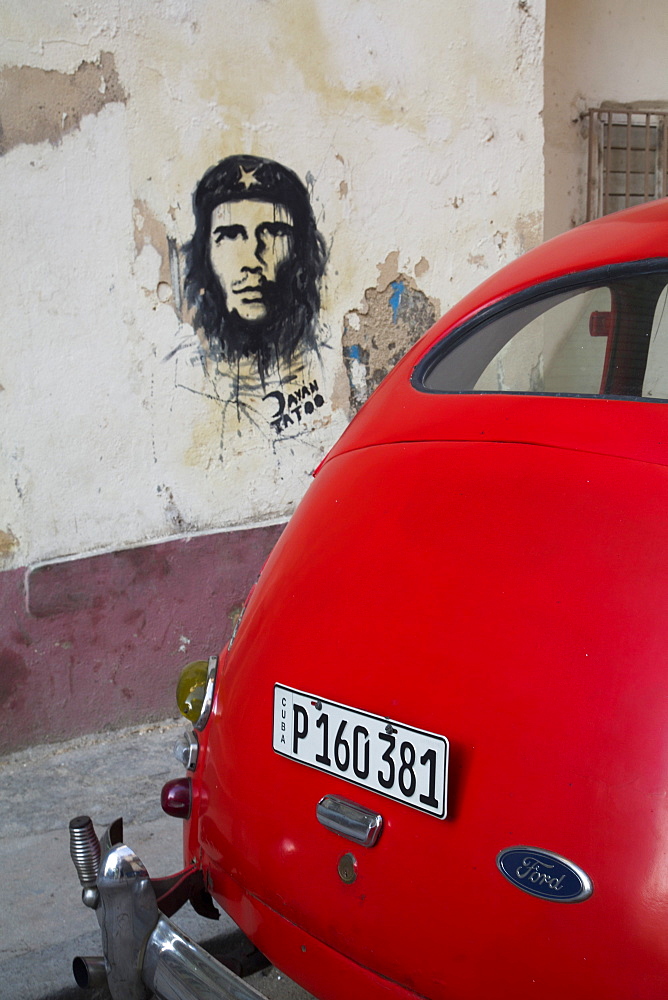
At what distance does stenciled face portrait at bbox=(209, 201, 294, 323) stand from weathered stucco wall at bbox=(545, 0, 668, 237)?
2.27 metres

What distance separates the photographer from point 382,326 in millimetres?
4312

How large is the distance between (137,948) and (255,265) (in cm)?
294

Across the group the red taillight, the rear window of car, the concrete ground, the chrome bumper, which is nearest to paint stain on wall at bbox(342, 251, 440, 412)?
the concrete ground

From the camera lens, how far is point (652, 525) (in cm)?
133

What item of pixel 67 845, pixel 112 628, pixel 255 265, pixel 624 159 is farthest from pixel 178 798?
pixel 624 159

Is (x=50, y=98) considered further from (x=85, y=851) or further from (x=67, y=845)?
(x=85, y=851)

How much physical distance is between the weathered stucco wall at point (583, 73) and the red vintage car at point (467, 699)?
4.01 meters

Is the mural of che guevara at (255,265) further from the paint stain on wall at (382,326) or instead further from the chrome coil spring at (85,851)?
the chrome coil spring at (85,851)

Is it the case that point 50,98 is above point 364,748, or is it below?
above

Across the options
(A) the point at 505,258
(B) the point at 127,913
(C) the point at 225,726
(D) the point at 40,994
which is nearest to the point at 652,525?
(C) the point at 225,726

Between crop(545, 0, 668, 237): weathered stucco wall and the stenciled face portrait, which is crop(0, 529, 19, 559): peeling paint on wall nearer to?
the stenciled face portrait

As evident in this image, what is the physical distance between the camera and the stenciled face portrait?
12.7 feet

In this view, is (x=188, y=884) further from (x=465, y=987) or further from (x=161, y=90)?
(x=161, y=90)

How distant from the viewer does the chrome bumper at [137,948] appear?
1582mm
